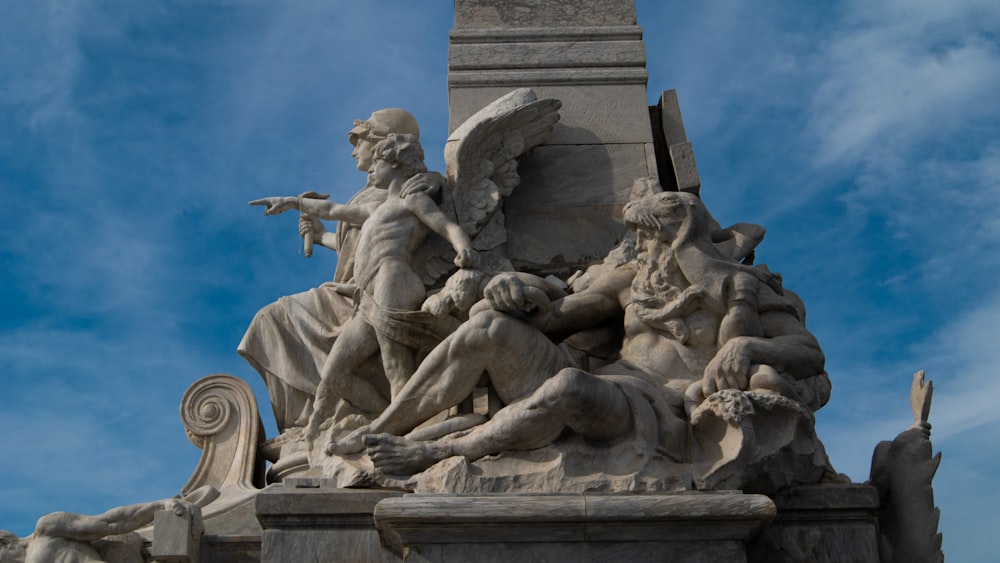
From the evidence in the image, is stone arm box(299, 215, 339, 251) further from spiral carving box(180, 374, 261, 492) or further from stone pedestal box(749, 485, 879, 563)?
stone pedestal box(749, 485, 879, 563)

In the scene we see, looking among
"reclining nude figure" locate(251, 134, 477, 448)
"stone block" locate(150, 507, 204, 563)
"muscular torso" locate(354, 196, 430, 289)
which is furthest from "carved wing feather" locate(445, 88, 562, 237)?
"stone block" locate(150, 507, 204, 563)

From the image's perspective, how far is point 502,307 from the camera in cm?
615

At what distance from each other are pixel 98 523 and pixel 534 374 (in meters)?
2.86

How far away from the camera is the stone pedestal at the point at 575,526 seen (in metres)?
5.23

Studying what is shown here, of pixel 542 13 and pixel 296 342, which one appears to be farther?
pixel 542 13

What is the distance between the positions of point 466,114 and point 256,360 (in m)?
2.32

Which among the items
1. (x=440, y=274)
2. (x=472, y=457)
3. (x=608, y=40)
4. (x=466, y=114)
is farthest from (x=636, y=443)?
(x=608, y=40)

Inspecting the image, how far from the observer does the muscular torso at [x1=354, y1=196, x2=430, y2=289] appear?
7.05 m

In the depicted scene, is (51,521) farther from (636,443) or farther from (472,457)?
(636,443)

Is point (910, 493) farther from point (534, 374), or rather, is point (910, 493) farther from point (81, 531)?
point (81, 531)

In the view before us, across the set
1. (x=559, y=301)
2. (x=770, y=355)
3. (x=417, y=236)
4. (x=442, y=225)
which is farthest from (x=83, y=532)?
(x=770, y=355)

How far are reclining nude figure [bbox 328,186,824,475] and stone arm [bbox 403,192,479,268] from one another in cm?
45

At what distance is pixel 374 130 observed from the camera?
818 cm

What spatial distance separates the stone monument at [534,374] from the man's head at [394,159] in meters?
0.02
